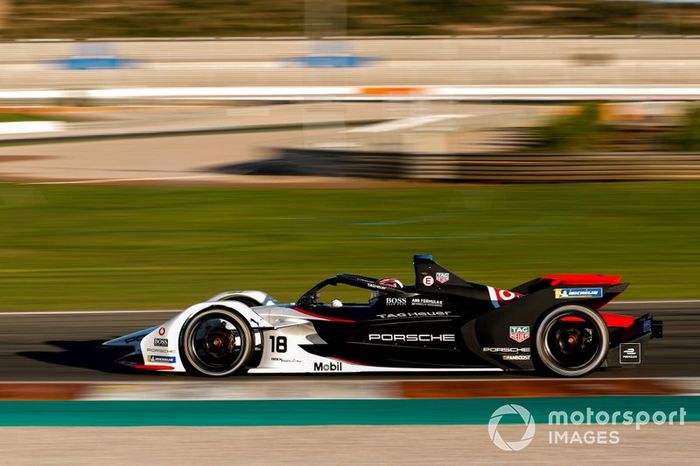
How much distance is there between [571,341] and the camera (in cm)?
802

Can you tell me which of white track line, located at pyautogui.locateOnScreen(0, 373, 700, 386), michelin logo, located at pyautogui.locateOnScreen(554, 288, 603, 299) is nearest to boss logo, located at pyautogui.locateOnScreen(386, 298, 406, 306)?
white track line, located at pyautogui.locateOnScreen(0, 373, 700, 386)

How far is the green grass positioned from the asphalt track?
3.30ft

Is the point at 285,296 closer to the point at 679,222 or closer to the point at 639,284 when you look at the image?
the point at 639,284

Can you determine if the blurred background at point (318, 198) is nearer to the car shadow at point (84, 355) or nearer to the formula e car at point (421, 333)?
the car shadow at point (84, 355)

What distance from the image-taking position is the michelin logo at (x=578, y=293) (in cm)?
795

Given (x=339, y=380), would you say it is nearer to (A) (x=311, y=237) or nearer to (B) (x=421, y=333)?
(B) (x=421, y=333)

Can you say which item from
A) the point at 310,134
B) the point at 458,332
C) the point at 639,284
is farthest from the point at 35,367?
the point at 310,134

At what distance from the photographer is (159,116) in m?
38.0

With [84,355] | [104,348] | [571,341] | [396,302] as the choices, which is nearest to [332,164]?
[104,348]

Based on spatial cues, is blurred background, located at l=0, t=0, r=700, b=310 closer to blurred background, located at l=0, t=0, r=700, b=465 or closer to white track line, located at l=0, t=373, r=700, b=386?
blurred background, located at l=0, t=0, r=700, b=465

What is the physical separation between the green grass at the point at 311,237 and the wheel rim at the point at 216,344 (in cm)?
421

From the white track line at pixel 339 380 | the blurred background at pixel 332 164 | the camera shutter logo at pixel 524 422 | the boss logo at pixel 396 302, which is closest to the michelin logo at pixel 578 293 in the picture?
the white track line at pixel 339 380

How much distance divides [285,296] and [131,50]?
36.3m

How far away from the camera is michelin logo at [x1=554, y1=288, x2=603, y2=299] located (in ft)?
26.1
